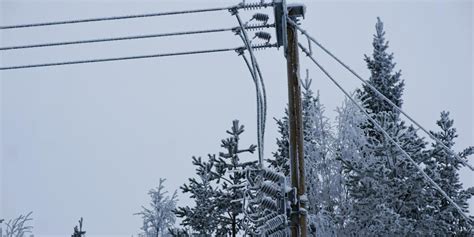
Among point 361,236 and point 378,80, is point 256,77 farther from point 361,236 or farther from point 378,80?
point 378,80

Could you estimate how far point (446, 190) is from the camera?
2056cm

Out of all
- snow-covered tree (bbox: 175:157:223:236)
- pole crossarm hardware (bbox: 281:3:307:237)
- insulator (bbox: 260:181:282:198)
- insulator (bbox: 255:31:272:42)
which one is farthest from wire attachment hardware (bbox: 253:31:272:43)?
snow-covered tree (bbox: 175:157:223:236)

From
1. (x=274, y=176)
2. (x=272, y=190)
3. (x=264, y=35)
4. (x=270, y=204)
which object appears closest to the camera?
(x=272, y=190)

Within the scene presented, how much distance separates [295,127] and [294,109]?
254 mm

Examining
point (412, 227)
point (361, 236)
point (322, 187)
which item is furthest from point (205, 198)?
point (412, 227)

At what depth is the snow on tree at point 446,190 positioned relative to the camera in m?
19.4

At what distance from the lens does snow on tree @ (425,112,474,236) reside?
63.5 feet

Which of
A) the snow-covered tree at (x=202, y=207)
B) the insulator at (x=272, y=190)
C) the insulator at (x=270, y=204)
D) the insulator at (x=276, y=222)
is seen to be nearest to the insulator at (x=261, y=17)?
the insulator at (x=272, y=190)

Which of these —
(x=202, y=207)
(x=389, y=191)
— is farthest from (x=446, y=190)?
(x=202, y=207)

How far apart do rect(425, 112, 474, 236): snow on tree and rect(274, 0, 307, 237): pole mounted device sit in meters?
12.8

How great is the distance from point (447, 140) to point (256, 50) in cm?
1585

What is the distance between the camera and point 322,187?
874 inches

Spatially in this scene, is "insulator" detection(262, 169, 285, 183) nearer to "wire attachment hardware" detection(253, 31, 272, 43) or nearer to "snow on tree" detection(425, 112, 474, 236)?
"wire attachment hardware" detection(253, 31, 272, 43)

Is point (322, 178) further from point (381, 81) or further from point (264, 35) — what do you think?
point (264, 35)
